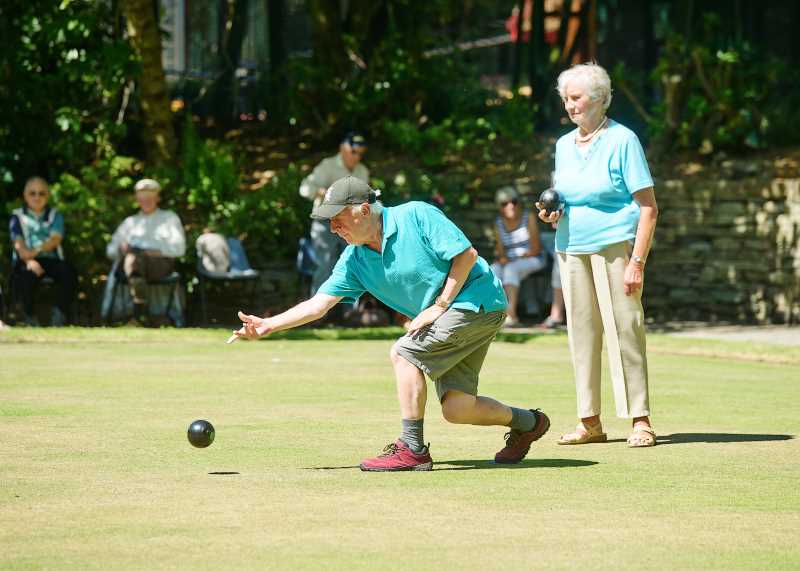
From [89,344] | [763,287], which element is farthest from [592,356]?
[763,287]

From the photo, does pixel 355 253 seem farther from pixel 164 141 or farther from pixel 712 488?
pixel 164 141

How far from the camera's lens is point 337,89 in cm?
2183

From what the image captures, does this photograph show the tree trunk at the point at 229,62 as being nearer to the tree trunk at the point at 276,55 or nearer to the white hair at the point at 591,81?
the tree trunk at the point at 276,55

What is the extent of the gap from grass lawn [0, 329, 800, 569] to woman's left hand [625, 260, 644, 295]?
2.73 ft

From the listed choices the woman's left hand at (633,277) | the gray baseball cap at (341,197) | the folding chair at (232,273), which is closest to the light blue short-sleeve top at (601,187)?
the woman's left hand at (633,277)

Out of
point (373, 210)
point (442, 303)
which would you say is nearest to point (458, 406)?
point (442, 303)

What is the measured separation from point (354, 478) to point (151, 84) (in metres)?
13.7

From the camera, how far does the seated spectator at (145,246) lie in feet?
52.7

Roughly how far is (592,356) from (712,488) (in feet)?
5.50

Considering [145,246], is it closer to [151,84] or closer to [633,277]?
[151,84]

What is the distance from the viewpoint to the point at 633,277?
7.99m

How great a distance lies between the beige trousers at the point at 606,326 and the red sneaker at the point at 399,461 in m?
1.34

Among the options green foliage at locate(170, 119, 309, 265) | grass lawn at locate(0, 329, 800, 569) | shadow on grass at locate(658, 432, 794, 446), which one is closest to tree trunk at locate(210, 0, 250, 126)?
green foliage at locate(170, 119, 309, 265)

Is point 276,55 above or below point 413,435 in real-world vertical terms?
above
